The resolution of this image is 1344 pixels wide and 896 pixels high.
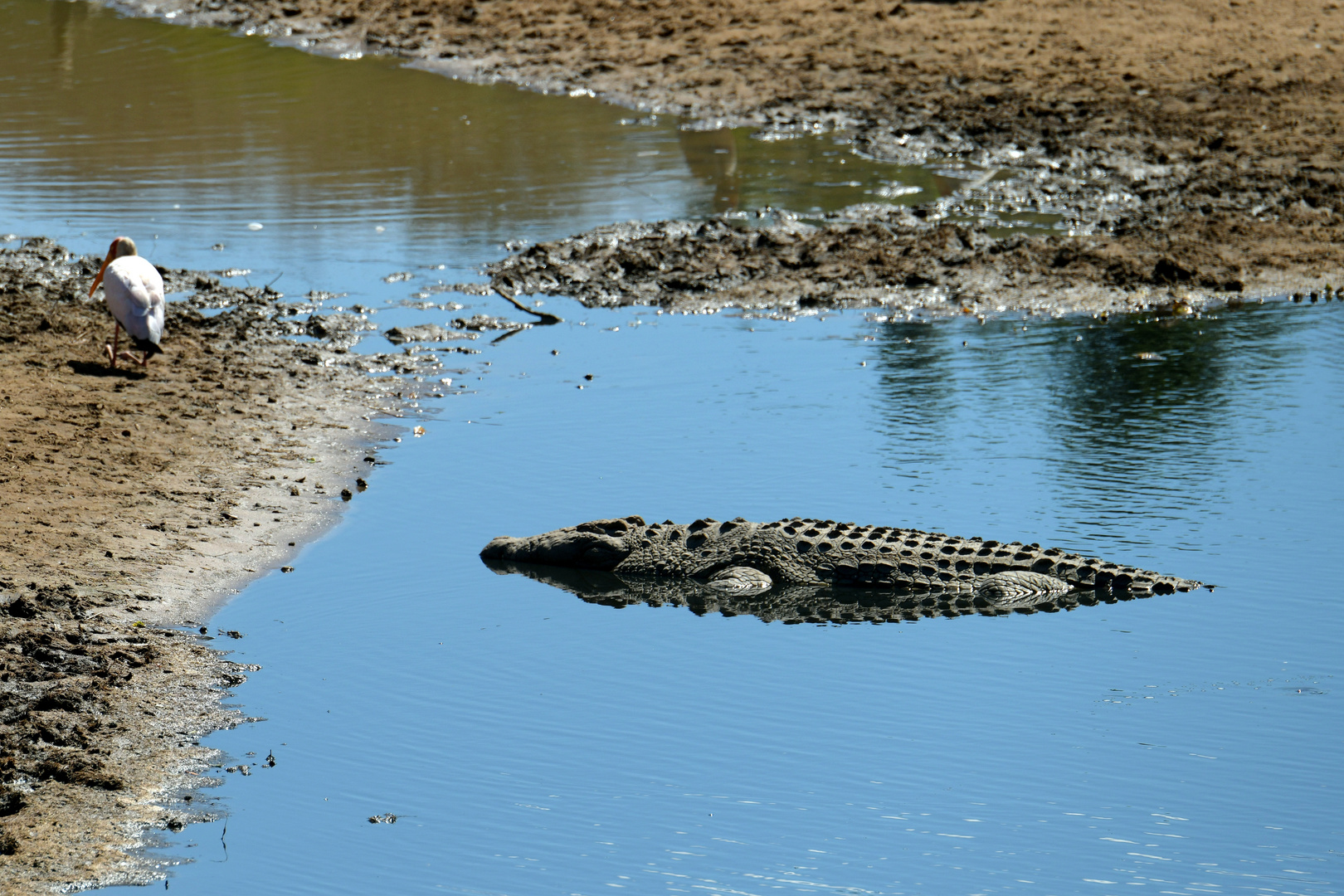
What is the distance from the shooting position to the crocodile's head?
8875mm

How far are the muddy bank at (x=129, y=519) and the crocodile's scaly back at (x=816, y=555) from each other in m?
1.61

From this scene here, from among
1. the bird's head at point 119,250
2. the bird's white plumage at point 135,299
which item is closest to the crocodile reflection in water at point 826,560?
the bird's white plumage at point 135,299

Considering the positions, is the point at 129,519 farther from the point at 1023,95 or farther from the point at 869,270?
the point at 1023,95

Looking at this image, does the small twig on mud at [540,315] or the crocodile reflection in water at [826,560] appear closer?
the crocodile reflection in water at [826,560]

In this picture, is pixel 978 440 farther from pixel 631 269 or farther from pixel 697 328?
pixel 631 269

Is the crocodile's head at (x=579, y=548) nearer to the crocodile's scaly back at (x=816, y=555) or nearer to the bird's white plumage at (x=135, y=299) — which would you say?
the crocodile's scaly back at (x=816, y=555)

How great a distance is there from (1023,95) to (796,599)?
40.2 ft

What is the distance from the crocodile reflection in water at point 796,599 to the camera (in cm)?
828

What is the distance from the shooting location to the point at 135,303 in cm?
1112

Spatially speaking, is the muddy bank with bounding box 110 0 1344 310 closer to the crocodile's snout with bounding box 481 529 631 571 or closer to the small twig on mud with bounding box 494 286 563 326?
the small twig on mud with bounding box 494 286 563 326

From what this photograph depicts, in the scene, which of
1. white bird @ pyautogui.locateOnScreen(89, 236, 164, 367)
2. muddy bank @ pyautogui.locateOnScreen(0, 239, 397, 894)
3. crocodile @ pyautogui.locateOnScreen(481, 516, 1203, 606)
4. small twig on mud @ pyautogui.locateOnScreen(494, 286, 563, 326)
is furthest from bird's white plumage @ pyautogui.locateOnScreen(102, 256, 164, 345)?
crocodile @ pyautogui.locateOnScreen(481, 516, 1203, 606)

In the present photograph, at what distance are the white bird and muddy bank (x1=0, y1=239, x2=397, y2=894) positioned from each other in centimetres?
21

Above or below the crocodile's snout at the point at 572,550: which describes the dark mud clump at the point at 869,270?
above

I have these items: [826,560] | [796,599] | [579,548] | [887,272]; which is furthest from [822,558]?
[887,272]
